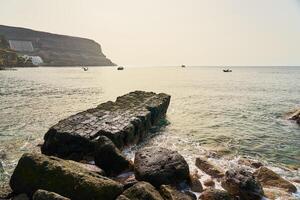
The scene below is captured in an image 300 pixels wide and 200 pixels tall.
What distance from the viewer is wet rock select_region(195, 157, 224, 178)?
13.6m

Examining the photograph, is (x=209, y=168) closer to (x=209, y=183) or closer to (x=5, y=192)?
(x=209, y=183)

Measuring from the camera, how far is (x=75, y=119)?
58.7ft

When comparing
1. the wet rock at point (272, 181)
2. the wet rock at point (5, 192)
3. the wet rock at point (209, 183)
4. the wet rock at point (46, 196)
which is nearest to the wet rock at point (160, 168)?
the wet rock at point (209, 183)

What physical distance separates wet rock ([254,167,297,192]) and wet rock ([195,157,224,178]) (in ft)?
5.55

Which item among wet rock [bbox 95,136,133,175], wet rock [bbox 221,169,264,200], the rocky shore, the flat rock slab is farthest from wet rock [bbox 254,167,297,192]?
the flat rock slab

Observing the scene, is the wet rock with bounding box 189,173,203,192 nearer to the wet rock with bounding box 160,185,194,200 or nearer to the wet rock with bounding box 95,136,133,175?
the wet rock with bounding box 160,185,194,200

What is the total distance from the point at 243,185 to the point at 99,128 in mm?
8376

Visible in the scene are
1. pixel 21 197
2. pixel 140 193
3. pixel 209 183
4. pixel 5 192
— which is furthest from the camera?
pixel 209 183

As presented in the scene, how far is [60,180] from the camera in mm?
9617

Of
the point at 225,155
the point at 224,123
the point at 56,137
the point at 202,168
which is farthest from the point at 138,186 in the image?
the point at 224,123

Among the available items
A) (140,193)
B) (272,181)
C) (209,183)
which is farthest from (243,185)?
(140,193)

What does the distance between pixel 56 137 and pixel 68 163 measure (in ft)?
17.3

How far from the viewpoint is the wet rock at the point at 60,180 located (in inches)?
368

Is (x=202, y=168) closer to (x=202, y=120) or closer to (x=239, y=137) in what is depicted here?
(x=239, y=137)
